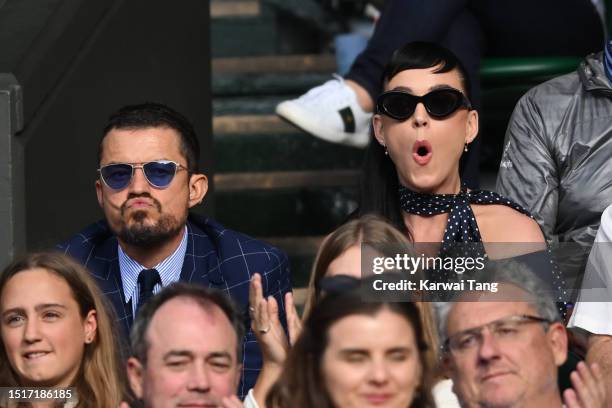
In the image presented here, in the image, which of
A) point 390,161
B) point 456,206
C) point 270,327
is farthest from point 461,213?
point 270,327

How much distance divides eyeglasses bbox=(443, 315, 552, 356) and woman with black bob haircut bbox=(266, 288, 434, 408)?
0.15 m

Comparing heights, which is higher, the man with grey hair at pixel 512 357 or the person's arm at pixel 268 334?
the person's arm at pixel 268 334

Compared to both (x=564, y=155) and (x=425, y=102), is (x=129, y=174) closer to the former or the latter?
(x=425, y=102)

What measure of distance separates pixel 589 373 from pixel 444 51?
1.39 meters

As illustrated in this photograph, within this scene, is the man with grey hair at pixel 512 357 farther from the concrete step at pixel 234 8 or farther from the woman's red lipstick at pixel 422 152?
the concrete step at pixel 234 8

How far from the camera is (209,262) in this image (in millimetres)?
5148

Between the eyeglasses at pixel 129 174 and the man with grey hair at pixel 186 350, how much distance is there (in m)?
0.88

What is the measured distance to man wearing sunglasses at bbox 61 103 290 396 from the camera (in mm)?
5000

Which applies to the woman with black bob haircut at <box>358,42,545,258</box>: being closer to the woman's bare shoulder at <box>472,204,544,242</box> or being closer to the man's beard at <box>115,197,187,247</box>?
the woman's bare shoulder at <box>472,204,544,242</box>

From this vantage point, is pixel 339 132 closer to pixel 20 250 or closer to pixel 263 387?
pixel 20 250

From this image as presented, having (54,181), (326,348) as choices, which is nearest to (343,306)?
(326,348)

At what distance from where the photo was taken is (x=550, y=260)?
15.8 feet

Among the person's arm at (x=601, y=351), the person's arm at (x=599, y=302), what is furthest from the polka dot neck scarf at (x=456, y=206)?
the person's arm at (x=601, y=351)

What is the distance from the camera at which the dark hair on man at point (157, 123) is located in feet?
16.9
